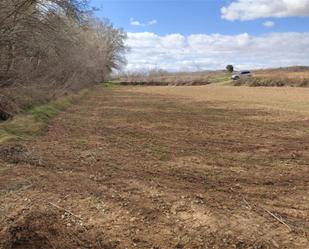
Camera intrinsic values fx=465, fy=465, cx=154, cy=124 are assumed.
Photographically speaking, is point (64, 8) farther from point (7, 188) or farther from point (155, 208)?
point (155, 208)

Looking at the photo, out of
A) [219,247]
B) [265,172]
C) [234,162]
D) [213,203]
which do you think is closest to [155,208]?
[213,203]

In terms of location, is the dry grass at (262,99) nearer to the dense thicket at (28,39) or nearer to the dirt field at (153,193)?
the dense thicket at (28,39)

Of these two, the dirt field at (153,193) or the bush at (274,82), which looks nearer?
the dirt field at (153,193)

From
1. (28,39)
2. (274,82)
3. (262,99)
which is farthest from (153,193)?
(274,82)

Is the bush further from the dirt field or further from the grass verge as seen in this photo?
the dirt field

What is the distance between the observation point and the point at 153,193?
22.5 feet

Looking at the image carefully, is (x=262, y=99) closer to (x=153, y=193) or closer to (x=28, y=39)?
(x=28, y=39)

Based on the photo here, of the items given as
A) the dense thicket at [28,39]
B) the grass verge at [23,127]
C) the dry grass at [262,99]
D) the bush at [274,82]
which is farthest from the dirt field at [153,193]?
the bush at [274,82]

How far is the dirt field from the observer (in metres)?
5.18

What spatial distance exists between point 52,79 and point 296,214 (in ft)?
90.5

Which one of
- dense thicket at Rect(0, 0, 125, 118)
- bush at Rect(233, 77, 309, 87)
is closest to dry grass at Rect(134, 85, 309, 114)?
dense thicket at Rect(0, 0, 125, 118)

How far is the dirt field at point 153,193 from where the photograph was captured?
518 centimetres

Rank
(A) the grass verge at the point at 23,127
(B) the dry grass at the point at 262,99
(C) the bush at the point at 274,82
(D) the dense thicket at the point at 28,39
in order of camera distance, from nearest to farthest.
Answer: (A) the grass verge at the point at 23,127
(D) the dense thicket at the point at 28,39
(B) the dry grass at the point at 262,99
(C) the bush at the point at 274,82

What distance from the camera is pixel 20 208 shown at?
19.6ft
